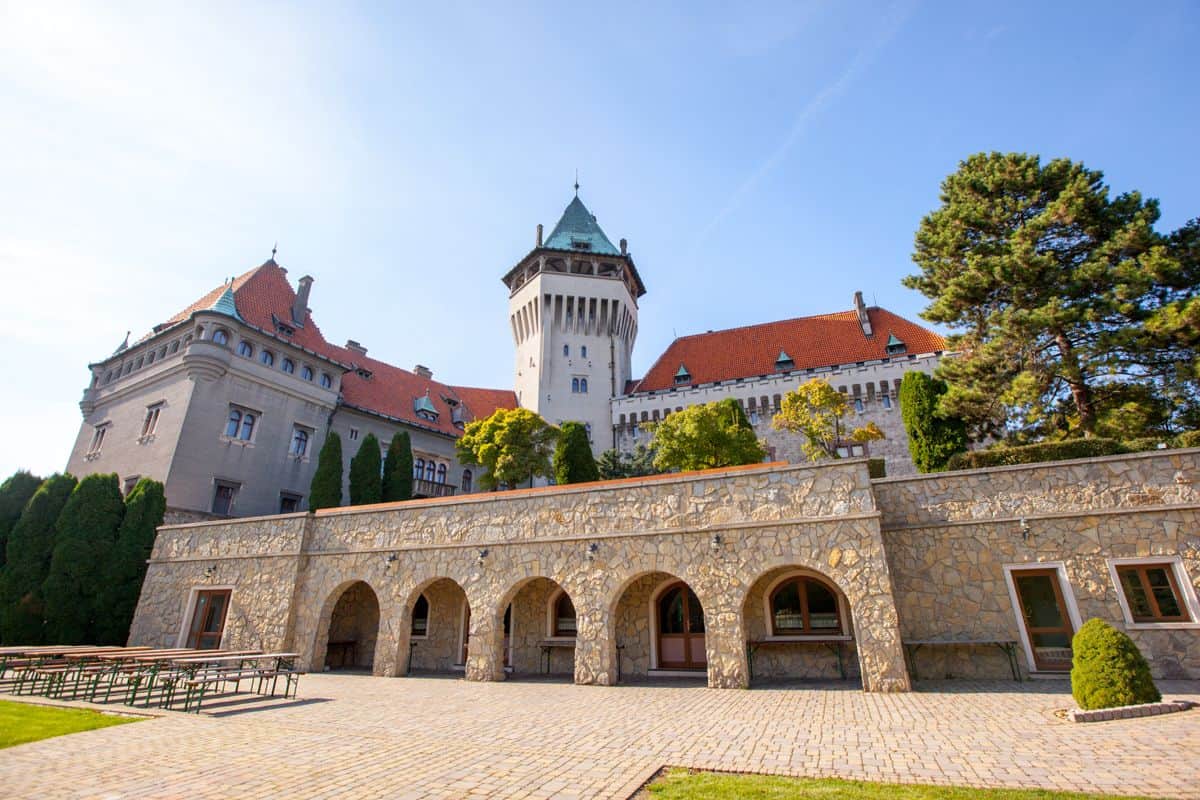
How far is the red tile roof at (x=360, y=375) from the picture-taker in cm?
2778

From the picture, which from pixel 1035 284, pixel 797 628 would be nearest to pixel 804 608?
pixel 797 628

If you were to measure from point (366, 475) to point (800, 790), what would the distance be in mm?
26078

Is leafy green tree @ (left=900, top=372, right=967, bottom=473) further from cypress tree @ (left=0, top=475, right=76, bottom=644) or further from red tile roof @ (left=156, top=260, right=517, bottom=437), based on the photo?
cypress tree @ (left=0, top=475, right=76, bottom=644)

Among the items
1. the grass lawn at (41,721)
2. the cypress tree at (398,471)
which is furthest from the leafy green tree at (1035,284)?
the cypress tree at (398,471)

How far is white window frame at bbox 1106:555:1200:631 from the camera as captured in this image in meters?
9.51

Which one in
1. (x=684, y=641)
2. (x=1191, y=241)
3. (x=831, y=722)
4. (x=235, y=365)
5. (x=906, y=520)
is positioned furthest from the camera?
(x=235, y=365)

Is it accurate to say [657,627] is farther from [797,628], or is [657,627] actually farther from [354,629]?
[354,629]

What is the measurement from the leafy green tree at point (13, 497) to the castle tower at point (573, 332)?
22.7 metres

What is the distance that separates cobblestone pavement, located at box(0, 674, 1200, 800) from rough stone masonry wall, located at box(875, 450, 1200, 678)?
1149 millimetres

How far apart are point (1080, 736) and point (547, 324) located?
1269 inches

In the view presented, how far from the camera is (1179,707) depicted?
6.64 meters

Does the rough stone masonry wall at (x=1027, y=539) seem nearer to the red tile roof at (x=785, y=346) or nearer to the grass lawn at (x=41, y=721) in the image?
the grass lawn at (x=41, y=721)

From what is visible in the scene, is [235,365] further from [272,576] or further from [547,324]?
[547,324]

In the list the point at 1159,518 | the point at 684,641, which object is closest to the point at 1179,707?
the point at 1159,518
